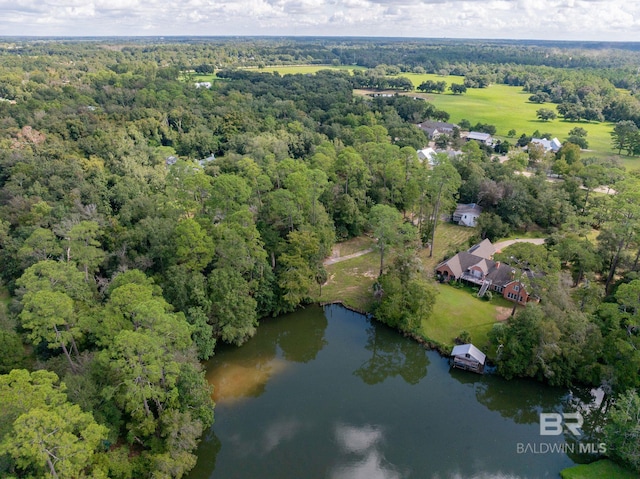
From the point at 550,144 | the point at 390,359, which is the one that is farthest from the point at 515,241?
the point at 550,144

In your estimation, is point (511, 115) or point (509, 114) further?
point (509, 114)

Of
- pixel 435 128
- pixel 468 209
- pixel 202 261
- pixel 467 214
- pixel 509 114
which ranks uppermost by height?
pixel 509 114

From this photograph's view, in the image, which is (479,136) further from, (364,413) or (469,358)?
(364,413)

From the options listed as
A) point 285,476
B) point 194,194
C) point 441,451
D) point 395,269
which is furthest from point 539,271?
point 194,194

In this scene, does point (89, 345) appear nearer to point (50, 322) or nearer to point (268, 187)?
point (50, 322)

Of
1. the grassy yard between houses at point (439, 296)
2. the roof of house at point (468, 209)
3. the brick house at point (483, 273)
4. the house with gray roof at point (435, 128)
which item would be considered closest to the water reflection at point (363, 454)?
the grassy yard between houses at point (439, 296)

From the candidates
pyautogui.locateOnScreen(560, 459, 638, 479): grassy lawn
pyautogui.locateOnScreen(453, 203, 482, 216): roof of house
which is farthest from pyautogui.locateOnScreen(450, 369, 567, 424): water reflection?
pyautogui.locateOnScreen(453, 203, 482, 216): roof of house
